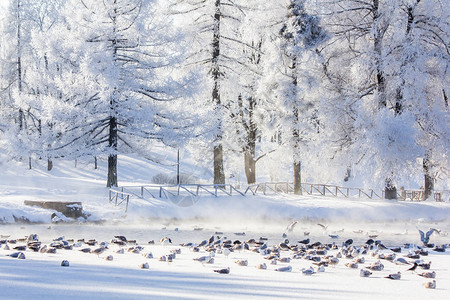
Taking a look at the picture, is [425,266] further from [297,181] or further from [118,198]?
[297,181]

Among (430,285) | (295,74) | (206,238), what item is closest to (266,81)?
→ (295,74)

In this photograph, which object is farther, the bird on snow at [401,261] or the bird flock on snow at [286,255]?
the bird on snow at [401,261]

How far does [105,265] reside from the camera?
7.03 metres

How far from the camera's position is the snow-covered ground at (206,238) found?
5383 millimetres

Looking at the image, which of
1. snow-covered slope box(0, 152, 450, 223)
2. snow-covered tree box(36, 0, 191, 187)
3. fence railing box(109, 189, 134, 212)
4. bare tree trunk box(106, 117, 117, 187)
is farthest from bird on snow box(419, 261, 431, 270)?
bare tree trunk box(106, 117, 117, 187)

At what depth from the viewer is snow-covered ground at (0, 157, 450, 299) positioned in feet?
17.7

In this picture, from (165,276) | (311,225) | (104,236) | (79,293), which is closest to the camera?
(79,293)

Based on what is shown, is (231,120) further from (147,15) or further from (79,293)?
(79,293)

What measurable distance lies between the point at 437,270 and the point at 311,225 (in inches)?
375

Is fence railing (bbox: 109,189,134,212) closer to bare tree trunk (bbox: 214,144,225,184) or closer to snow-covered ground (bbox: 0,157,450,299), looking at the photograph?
snow-covered ground (bbox: 0,157,450,299)

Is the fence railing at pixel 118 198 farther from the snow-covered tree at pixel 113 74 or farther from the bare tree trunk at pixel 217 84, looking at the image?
the bare tree trunk at pixel 217 84

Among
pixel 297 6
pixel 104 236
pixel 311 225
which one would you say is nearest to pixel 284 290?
pixel 104 236

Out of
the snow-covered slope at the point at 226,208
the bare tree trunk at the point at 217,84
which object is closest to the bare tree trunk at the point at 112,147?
the snow-covered slope at the point at 226,208

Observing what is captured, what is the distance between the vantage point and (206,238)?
1320 cm
